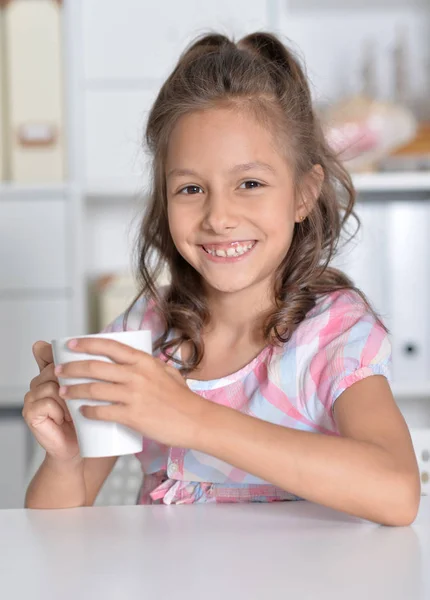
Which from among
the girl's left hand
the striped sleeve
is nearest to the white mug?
the girl's left hand

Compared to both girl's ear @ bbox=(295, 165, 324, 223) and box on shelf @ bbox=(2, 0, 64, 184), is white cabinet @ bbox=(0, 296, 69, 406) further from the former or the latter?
girl's ear @ bbox=(295, 165, 324, 223)

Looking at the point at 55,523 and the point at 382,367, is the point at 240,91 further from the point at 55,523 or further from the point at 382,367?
the point at 55,523

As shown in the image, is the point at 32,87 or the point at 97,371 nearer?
the point at 97,371

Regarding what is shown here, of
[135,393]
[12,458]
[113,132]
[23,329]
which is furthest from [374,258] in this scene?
[135,393]

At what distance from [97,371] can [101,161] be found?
5.53 feet

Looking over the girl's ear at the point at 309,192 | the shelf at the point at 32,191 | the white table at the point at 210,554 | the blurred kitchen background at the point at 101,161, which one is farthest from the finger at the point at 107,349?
the shelf at the point at 32,191

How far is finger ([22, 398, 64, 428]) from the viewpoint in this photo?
33.8 inches

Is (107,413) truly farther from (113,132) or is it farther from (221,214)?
(113,132)

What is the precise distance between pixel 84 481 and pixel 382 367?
13.0 inches

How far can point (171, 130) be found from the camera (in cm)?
103

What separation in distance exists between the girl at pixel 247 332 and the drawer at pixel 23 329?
3.26 ft

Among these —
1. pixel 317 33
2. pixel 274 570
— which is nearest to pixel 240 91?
pixel 274 570

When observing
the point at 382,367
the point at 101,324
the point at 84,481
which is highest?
the point at 382,367

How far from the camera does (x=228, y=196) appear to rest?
99 cm
